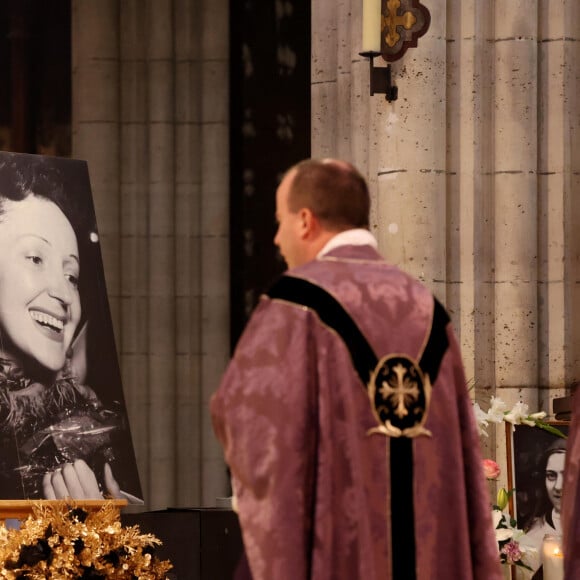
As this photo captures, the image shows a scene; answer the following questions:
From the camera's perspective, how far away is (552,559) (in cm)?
592

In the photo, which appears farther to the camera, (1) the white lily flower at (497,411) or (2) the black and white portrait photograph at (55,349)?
(1) the white lily flower at (497,411)

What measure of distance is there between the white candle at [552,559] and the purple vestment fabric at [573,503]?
1.57 metres

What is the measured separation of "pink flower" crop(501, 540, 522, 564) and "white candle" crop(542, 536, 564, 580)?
0.10 m

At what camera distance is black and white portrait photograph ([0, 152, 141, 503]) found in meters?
6.35

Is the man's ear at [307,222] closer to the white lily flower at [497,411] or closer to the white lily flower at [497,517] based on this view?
the white lily flower at [497,517]

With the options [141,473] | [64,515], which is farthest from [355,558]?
[141,473]

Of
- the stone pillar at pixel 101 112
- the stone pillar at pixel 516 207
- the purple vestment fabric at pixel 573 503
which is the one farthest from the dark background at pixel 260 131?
the purple vestment fabric at pixel 573 503

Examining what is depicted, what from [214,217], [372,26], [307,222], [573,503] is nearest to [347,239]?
[307,222]

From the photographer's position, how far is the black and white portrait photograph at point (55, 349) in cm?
635

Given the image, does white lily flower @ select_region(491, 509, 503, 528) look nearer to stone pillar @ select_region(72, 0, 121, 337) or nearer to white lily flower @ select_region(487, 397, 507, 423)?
white lily flower @ select_region(487, 397, 507, 423)

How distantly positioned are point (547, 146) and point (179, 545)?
8.25 feet

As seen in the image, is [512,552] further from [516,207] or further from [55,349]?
[55,349]

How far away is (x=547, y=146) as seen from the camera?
7410 mm

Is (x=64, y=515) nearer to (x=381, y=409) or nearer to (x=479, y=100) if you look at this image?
(x=381, y=409)
